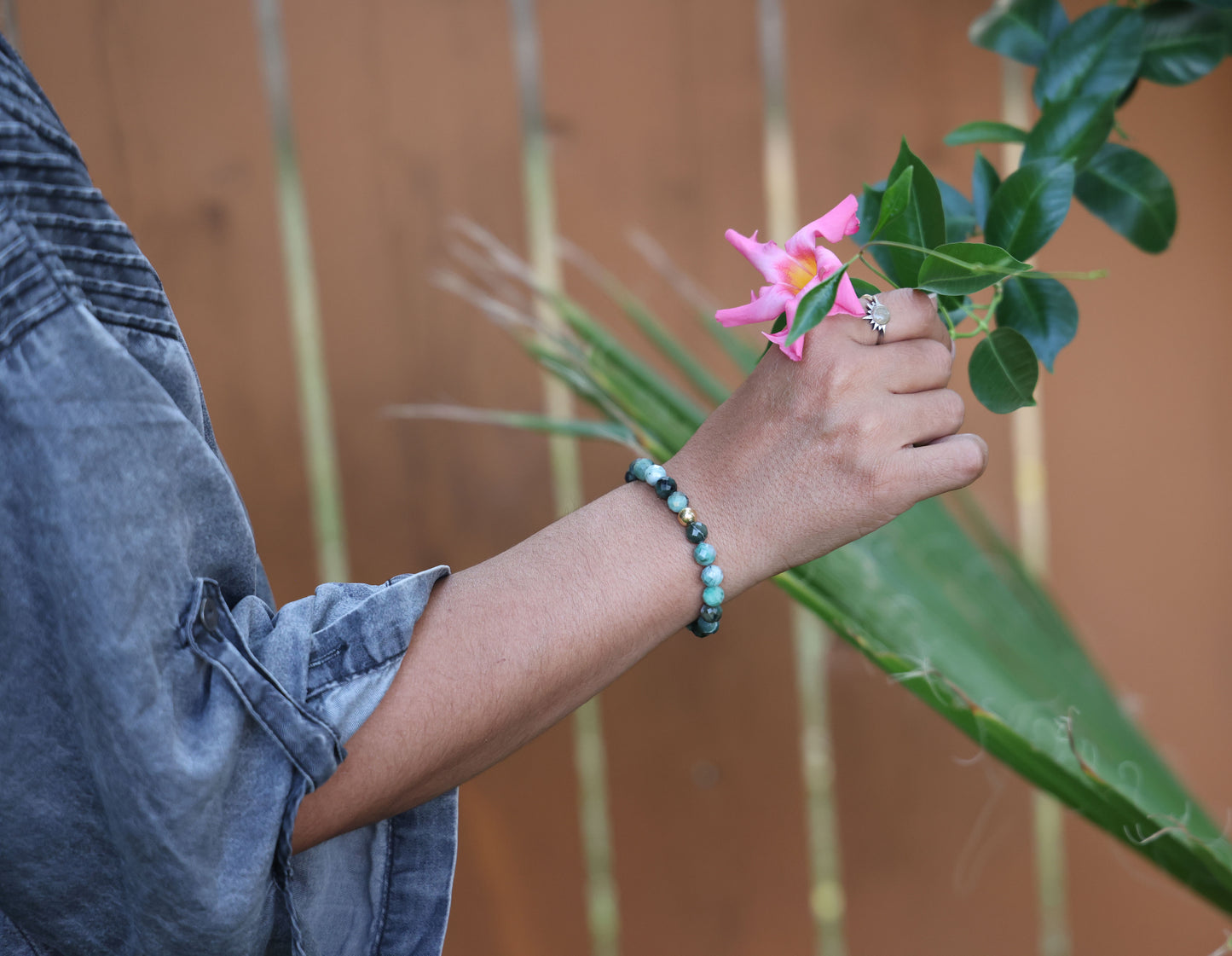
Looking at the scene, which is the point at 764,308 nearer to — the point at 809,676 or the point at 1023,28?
the point at 1023,28

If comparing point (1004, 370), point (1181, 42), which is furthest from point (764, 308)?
point (1181, 42)

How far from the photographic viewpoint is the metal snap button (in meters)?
0.33

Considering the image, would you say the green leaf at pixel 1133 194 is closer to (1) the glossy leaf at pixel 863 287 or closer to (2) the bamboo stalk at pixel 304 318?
(1) the glossy leaf at pixel 863 287

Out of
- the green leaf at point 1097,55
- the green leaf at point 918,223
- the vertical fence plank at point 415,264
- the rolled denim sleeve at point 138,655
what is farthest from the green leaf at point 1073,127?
the vertical fence plank at point 415,264

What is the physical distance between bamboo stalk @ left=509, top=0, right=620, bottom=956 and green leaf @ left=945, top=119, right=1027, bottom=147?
16.9 inches

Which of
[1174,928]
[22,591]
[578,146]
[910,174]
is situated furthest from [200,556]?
[1174,928]

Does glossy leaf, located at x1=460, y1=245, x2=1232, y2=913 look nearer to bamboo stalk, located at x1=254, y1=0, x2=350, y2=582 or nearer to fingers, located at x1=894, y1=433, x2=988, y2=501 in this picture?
fingers, located at x1=894, y1=433, x2=988, y2=501

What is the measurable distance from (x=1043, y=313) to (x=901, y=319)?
3.7 inches

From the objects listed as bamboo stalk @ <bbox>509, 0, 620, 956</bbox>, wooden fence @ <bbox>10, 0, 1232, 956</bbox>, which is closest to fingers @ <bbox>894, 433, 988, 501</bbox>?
bamboo stalk @ <bbox>509, 0, 620, 956</bbox>

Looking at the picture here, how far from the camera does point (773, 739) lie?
3.47 ft

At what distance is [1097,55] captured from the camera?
1.68 ft

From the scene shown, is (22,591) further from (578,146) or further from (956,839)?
(956,839)

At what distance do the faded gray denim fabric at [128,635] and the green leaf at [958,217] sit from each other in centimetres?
34

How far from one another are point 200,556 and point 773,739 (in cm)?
82
